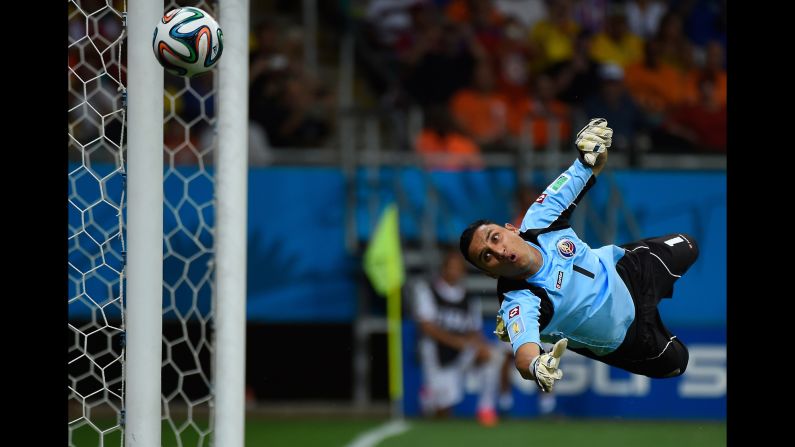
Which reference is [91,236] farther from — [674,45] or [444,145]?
[674,45]

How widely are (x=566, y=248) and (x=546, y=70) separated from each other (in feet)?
23.6

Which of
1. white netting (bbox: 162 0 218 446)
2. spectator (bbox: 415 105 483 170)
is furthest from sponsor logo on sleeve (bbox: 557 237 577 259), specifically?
spectator (bbox: 415 105 483 170)

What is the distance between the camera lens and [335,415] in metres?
12.1

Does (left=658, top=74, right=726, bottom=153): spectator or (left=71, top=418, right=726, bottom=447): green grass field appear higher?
(left=658, top=74, right=726, bottom=153): spectator

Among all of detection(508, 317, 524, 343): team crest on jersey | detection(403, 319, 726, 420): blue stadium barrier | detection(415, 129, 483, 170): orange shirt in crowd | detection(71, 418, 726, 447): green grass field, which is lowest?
detection(71, 418, 726, 447): green grass field

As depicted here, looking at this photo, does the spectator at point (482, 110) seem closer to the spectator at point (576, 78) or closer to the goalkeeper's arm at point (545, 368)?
the spectator at point (576, 78)

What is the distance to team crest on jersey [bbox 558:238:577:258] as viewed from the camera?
21.0ft

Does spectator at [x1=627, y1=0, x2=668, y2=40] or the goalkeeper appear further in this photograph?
spectator at [x1=627, y1=0, x2=668, y2=40]

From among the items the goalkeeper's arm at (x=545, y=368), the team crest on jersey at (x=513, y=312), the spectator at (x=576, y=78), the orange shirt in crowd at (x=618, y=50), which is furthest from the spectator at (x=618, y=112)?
the goalkeeper's arm at (x=545, y=368)

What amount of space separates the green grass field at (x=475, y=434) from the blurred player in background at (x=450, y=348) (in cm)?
30

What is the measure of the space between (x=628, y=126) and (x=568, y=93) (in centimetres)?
84

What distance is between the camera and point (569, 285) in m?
6.33

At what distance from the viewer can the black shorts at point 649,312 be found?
21.6 feet

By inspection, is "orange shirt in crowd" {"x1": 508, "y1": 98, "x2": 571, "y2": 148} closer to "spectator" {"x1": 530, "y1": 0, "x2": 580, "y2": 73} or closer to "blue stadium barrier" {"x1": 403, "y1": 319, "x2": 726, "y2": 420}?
"spectator" {"x1": 530, "y1": 0, "x2": 580, "y2": 73}
